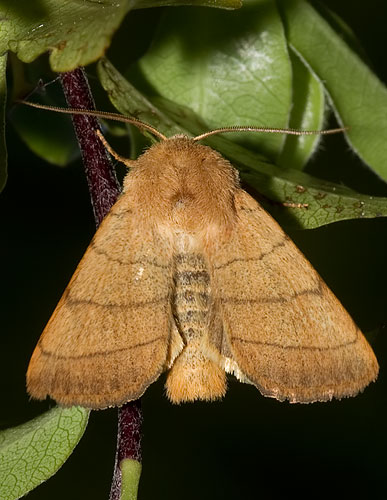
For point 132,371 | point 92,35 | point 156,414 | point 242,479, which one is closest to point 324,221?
point 132,371

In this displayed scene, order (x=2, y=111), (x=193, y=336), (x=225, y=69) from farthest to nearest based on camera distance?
(x=225, y=69) → (x=193, y=336) → (x=2, y=111)

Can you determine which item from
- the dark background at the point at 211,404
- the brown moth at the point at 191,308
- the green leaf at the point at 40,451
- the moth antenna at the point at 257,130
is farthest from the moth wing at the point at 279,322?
the dark background at the point at 211,404

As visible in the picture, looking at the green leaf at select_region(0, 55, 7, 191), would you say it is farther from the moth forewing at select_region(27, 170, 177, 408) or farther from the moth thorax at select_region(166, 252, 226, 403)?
the moth thorax at select_region(166, 252, 226, 403)

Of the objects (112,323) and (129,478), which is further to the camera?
(112,323)

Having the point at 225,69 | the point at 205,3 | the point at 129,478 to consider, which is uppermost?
the point at 205,3

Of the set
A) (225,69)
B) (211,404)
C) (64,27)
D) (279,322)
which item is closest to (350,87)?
(225,69)

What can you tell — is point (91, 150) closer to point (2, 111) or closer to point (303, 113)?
Result: point (2, 111)
